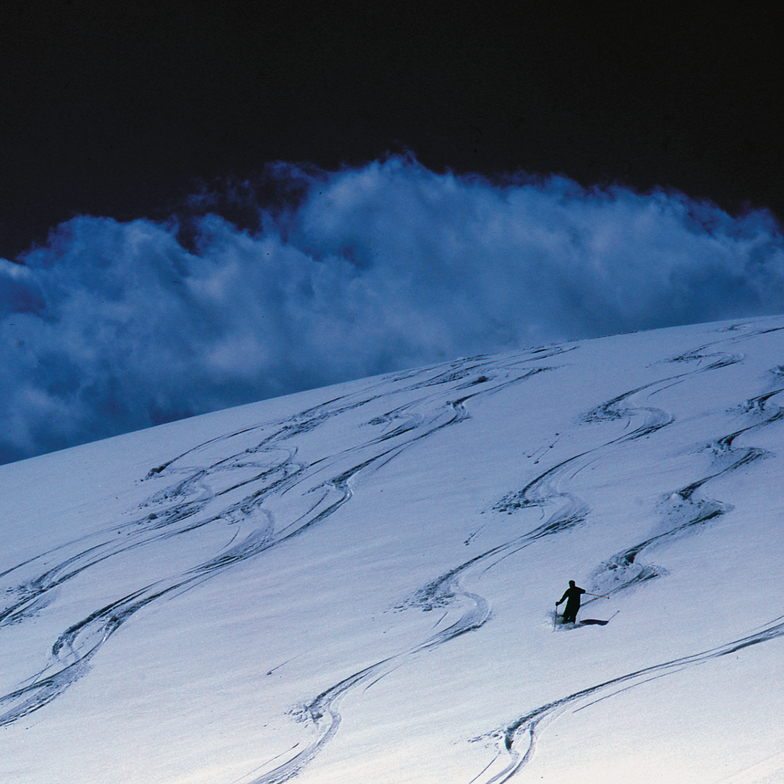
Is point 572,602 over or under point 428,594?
under

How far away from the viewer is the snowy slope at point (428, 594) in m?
5.29

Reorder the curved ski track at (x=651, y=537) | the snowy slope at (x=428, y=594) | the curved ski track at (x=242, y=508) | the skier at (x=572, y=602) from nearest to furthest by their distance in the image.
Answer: the curved ski track at (x=651, y=537) → the snowy slope at (x=428, y=594) → the skier at (x=572, y=602) → the curved ski track at (x=242, y=508)

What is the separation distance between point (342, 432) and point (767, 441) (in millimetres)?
6469

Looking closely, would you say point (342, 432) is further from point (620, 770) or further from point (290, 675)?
point (620, 770)

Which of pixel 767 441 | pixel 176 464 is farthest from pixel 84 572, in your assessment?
pixel 767 441

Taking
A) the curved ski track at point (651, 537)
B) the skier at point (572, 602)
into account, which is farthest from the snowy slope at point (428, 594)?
the skier at point (572, 602)

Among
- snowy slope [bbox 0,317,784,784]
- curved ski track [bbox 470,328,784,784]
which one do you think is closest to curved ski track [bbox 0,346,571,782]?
snowy slope [bbox 0,317,784,784]

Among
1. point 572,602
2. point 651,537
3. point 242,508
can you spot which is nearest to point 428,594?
point 572,602

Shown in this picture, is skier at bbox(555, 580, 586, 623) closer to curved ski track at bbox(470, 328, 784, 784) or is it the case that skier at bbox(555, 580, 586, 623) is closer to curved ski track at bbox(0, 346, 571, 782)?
curved ski track at bbox(470, 328, 784, 784)

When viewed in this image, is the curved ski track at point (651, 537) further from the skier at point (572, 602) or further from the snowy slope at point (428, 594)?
the skier at point (572, 602)

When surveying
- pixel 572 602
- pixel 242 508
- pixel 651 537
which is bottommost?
pixel 651 537

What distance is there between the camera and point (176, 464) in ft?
45.6

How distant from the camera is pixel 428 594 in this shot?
7789 millimetres

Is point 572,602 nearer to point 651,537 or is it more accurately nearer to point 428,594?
point 428,594
